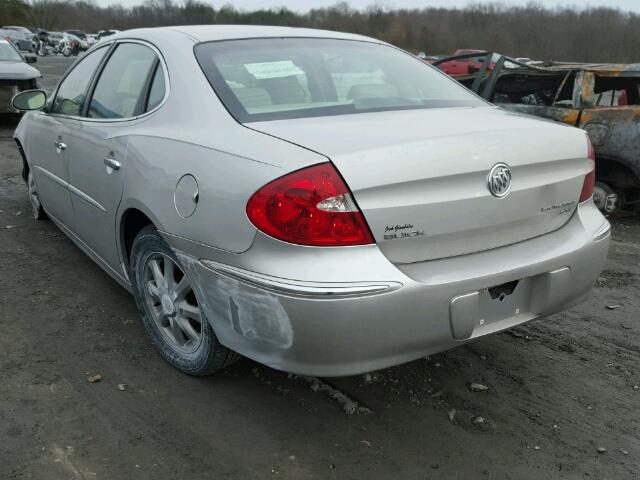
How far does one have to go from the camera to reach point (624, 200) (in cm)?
593

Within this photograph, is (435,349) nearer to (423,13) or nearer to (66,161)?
(66,161)

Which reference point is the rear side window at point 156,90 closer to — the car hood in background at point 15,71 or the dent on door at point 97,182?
the dent on door at point 97,182

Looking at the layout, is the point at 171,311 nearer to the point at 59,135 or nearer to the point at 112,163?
the point at 112,163

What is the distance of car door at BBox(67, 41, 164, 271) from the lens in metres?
2.99

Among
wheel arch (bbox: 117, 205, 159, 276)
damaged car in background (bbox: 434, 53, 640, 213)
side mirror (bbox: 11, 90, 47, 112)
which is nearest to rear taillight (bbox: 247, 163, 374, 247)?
wheel arch (bbox: 117, 205, 159, 276)

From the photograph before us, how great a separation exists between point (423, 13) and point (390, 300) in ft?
290

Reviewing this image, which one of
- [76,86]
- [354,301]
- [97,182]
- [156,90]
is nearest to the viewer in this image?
[354,301]

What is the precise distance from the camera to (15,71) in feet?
32.7

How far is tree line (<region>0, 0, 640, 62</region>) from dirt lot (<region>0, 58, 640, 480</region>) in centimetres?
5799

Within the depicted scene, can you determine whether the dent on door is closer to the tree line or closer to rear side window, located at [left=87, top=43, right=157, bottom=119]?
rear side window, located at [left=87, top=43, right=157, bottom=119]

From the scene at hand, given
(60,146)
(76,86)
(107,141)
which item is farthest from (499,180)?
(76,86)

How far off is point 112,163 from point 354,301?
1.60 metres

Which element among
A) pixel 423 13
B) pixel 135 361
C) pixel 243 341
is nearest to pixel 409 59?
pixel 243 341

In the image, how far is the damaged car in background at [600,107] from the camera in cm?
550
